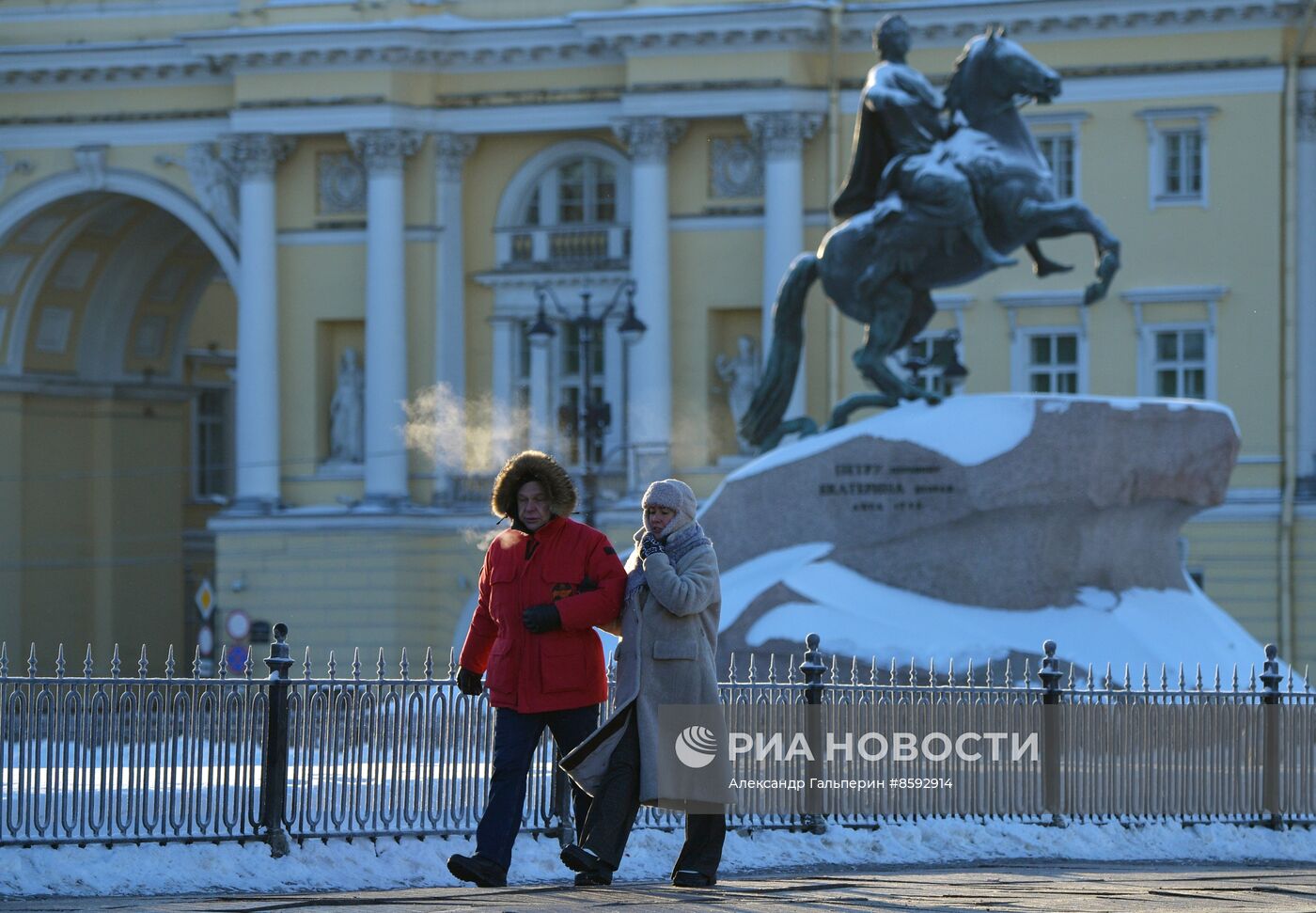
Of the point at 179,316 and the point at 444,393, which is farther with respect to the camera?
the point at 179,316

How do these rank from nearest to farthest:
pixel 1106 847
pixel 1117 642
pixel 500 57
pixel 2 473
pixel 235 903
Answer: pixel 235 903, pixel 1106 847, pixel 1117 642, pixel 500 57, pixel 2 473

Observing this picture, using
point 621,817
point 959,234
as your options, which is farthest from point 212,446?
point 621,817

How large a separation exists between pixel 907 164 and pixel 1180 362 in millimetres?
22513

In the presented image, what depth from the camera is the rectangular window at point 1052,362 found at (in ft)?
151

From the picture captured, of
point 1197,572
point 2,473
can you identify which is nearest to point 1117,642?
point 1197,572

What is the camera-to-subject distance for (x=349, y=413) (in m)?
49.0

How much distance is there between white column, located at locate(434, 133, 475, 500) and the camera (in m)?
48.5

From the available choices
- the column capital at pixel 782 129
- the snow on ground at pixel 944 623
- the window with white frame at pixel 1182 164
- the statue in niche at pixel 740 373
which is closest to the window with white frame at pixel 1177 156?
the window with white frame at pixel 1182 164

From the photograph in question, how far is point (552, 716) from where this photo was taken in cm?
1162

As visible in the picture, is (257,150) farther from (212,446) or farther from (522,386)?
(212,446)

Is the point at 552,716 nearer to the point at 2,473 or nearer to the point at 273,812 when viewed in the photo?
the point at 273,812

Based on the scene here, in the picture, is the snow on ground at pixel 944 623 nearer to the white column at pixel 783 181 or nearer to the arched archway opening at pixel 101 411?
the white column at pixel 783 181

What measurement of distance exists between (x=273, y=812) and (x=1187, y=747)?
539 cm

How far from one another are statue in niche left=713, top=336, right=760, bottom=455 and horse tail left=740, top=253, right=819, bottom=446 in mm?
21612
